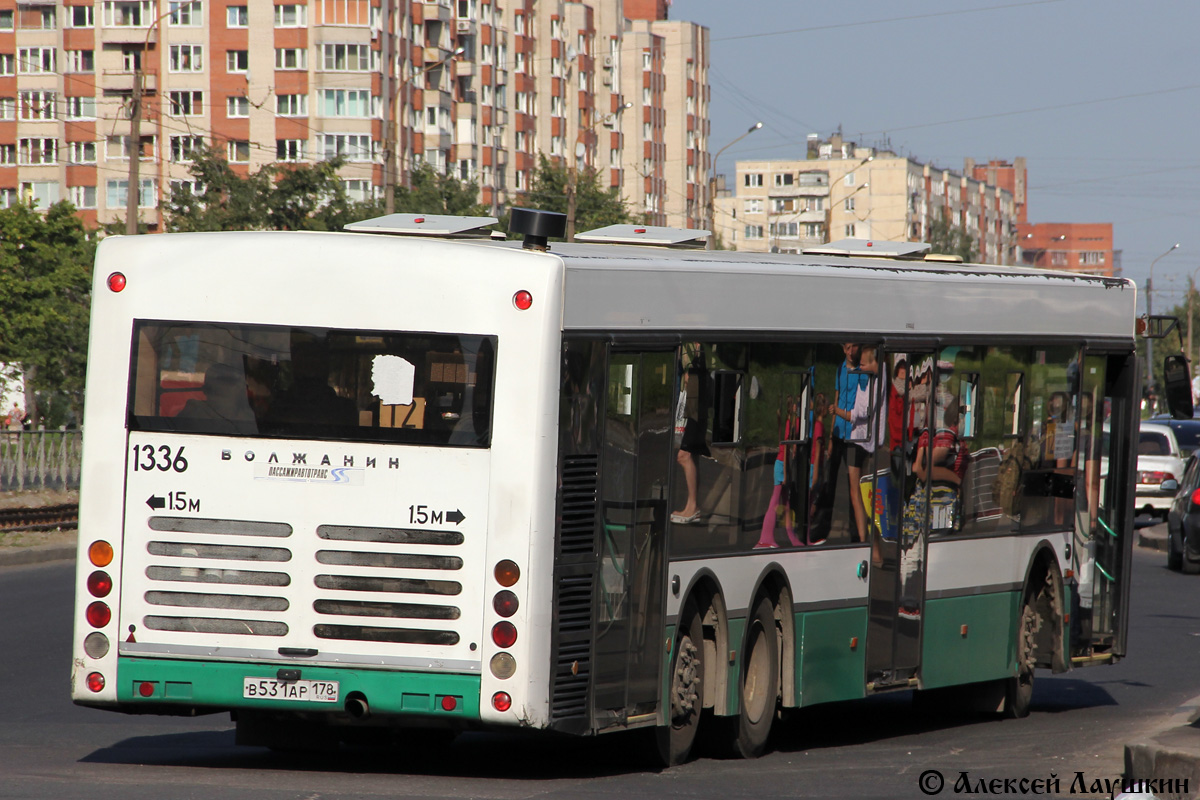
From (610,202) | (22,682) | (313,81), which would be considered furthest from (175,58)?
(22,682)

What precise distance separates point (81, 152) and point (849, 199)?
302 ft

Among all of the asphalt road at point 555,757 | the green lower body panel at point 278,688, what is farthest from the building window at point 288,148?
the green lower body panel at point 278,688

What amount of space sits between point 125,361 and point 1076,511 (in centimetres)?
731

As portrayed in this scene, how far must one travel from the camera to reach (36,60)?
100m

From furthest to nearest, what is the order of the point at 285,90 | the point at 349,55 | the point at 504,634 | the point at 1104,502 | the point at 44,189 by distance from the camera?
the point at 44,189 < the point at 285,90 < the point at 349,55 < the point at 1104,502 < the point at 504,634

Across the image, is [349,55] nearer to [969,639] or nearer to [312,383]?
[969,639]

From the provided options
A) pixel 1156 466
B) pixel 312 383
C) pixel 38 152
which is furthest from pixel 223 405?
pixel 38 152

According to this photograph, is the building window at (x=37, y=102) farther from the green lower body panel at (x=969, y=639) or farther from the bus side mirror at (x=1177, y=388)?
the green lower body panel at (x=969, y=639)

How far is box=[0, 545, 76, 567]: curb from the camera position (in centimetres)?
2433

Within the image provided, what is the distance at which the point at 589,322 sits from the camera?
29.1ft

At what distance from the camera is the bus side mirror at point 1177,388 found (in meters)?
13.4

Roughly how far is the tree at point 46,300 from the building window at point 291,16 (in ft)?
85.0

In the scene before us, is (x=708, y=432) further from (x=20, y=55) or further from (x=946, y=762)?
(x=20, y=55)

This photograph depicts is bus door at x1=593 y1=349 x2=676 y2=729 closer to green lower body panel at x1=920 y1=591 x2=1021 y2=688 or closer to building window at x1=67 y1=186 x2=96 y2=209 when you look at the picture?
green lower body panel at x1=920 y1=591 x2=1021 y2=688
